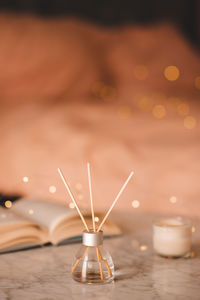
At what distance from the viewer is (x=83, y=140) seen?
1862mm

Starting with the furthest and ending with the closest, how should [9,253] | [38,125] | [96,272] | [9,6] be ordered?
1. [9,6]
2. [38,125]
3. [9,253]
4. [96,272]

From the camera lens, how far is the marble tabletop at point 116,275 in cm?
78

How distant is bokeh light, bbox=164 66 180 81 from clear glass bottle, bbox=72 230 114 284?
2028 mm

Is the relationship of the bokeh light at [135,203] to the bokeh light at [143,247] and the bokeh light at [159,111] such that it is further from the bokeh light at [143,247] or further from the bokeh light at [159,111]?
the bokeh light at [159,111]

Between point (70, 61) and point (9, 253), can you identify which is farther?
point (70, 61)

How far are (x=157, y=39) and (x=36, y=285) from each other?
2348 mm

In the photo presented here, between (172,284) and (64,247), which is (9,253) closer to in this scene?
(64,247)

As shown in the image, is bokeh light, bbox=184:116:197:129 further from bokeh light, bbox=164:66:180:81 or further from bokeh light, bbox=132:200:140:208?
bokeh light, bbox=164:66:180:81

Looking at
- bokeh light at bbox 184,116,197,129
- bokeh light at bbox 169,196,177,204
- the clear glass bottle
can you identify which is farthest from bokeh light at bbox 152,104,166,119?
the clear glass bottle

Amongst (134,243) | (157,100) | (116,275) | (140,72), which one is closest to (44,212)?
(134,243)

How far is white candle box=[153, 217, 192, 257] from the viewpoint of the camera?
961 millimetres

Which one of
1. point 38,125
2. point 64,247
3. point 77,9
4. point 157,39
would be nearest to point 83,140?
point 38,125

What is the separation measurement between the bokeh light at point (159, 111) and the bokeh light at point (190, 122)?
0.17 metres

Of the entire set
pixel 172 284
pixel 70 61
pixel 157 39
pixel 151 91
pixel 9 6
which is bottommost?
pixel 172 284
